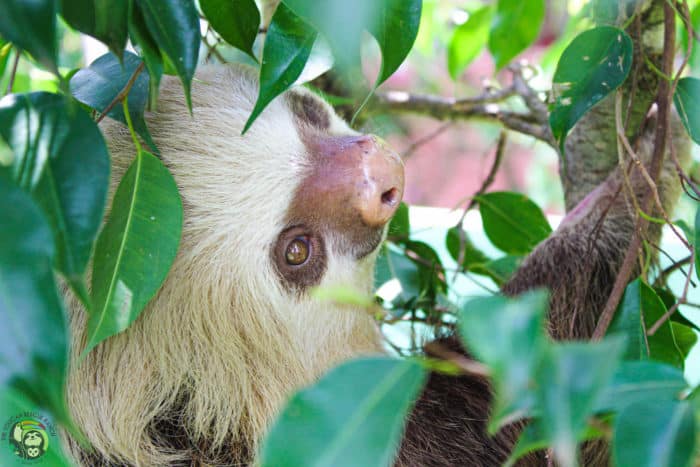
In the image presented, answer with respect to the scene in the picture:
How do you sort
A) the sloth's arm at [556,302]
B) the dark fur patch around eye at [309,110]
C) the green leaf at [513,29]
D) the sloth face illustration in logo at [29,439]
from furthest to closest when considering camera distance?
the green leaf at [513,29] → the sloth's arm at [556,302] → the dark fur patch around eye at [309,110] → the sloth face illustration in logo at [29,439]

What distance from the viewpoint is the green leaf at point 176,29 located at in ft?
4.08

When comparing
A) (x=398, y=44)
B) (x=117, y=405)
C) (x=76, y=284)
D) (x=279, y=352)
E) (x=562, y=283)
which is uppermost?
(x=398, y=44)

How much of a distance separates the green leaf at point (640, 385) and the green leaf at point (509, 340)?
0.29 meters

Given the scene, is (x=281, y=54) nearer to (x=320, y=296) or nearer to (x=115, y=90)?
(x=115, y=90)

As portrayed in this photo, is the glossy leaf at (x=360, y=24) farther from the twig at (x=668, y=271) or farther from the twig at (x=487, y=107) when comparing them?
the twig at (x=487, y=107)

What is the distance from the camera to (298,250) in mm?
2340

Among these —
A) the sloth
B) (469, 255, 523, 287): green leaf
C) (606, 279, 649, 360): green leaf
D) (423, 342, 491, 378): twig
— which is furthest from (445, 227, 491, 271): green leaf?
(423, 342, 491, 378): twig

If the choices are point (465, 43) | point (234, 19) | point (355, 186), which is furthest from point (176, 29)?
point (465, 43)

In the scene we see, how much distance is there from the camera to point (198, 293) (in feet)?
7.35

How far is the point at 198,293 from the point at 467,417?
1147mm

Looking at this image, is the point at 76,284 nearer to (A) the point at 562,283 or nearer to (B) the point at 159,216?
(B) the point at 159,216

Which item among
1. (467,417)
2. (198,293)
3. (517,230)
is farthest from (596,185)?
(198,293)

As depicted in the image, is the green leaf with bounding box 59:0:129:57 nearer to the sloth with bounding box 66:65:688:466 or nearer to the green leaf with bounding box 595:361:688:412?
the sloth with bounding box 66:65:688:466

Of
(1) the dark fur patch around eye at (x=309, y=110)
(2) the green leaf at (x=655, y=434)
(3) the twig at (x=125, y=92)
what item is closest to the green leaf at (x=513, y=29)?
(1) the dark fur patch around eye at (x=309, y=110)
